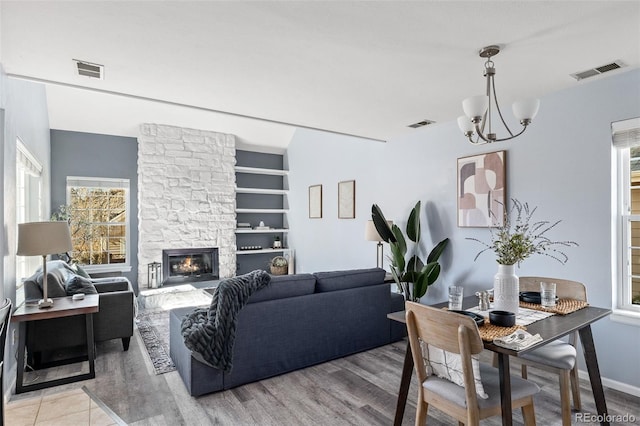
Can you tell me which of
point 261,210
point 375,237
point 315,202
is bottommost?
point 375,237

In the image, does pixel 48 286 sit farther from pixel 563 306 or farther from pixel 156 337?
pixel 563 306

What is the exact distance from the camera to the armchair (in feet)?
10.1

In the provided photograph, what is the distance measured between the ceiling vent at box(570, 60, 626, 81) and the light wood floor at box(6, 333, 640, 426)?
96.2 inches

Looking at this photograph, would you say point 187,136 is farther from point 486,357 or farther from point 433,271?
point 486,357

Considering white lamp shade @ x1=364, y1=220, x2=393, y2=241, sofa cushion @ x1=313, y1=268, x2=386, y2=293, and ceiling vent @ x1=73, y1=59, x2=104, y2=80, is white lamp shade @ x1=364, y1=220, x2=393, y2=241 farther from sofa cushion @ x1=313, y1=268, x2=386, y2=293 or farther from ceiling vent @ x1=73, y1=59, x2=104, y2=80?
ceiling vent @ x1=73, y1=59, x2=104, y2=80

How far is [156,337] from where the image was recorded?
13.1 ft

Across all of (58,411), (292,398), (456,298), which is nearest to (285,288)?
(292,398)

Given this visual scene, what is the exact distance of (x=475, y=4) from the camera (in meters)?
1.83

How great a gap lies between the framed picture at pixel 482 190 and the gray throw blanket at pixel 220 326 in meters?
2.43

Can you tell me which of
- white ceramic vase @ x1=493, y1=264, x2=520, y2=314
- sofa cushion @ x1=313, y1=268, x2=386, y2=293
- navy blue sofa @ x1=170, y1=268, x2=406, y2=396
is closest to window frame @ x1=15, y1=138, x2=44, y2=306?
navy blue sofa @ x1=170, y1=268, x2=406, y2=396

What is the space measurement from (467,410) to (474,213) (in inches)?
100

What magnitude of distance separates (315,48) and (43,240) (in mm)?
2612

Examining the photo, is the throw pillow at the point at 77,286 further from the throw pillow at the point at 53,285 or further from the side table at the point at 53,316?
the side table at the point at 53,316

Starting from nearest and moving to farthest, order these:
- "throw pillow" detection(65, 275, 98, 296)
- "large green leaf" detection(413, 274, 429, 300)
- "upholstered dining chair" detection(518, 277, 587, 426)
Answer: "upholstered dining chair" detection(518, 277, 587, 426) < "throw pillow" detection(65, 275, 98, 296) < "large green leaf" detection(413, 274, 429, 300)
